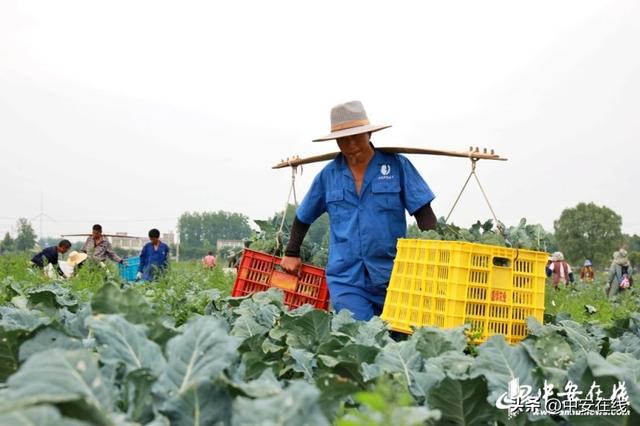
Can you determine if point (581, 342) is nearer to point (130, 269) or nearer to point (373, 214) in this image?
A: point (373, 214)

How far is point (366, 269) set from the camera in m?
5.14

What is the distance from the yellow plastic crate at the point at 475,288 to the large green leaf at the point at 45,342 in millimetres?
2116

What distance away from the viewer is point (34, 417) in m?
1.13

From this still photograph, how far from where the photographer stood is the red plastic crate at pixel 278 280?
18.2 ft

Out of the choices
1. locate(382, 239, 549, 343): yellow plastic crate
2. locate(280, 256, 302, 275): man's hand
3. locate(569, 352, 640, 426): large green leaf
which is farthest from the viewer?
locate(280, 256, 302, 275): man's hand

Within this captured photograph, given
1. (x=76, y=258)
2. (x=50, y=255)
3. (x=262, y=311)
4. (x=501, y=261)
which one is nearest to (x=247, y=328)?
(x=262, y=311)

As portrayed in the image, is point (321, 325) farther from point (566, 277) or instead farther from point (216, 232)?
point (216, 232)

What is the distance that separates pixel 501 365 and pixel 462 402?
0.18 metres

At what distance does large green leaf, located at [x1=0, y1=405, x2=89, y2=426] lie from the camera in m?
1.12

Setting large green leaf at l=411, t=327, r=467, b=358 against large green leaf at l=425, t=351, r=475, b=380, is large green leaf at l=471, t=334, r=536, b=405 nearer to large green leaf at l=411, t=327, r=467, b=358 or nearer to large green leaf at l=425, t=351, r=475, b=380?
large green leaf at l=425, t=351, r=475, b=380

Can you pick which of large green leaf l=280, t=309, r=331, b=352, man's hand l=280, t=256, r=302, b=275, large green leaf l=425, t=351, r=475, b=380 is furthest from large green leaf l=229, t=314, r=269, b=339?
man's hand l=280, t=256, r=302, b=275

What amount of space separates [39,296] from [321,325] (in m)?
1.30

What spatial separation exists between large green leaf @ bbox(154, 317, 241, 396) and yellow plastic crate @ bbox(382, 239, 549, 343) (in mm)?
2166

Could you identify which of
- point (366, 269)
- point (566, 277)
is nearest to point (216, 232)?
point (566, 277)
